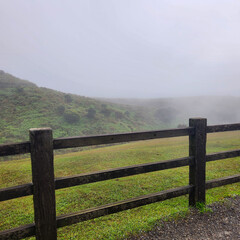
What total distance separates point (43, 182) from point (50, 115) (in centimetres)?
5272

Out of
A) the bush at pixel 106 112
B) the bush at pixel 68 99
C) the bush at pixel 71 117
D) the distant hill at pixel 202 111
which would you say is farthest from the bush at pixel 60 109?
the distant hill at pixel 202 111

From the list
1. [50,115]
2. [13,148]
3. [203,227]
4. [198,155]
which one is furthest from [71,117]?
[13,148]

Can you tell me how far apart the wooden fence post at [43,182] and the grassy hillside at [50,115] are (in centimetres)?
3978

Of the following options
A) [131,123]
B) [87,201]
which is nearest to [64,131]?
[131,123]

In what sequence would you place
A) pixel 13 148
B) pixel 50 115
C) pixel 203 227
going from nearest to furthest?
1. pixel 13 148
2. pixel 203 227
3. pixel 50 115

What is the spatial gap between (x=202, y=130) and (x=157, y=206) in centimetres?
230

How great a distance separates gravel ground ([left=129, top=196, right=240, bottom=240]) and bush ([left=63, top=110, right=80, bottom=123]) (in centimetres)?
5217

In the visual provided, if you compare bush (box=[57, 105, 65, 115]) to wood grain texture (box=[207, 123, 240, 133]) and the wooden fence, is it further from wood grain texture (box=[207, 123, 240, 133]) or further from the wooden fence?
the wooden fence

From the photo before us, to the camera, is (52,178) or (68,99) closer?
(52,178)

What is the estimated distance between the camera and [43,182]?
3287 mm

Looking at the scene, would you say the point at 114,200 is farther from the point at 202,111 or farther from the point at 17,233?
the point at 202,111

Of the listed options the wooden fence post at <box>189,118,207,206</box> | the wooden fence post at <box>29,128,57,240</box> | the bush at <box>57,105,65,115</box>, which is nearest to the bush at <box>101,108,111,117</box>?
the bush at <box>57,105,65,115</box>

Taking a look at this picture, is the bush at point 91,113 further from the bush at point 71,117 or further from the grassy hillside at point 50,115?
the bush at point 71,117

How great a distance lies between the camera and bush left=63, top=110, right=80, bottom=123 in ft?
180
